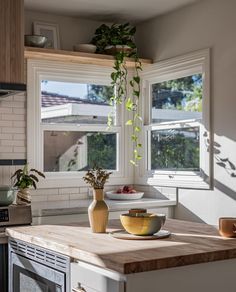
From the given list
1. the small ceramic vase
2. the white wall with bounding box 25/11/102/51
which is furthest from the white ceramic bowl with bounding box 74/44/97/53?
the small ceramic vase

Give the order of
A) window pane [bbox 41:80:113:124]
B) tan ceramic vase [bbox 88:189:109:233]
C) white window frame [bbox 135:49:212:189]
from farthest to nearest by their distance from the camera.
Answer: window pane [bbox 41:80:113:124] → white window frame [bbox 135:49:212:189] → tan ceramic vase [bbox 88:189:109:233]

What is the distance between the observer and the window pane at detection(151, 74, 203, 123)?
168 inches

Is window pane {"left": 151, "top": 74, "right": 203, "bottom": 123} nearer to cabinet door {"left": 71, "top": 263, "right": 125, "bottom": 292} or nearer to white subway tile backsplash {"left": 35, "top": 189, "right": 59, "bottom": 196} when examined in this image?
white subway tile backsplash {"left": 35, "top": 189, "right": 59, "bottom": 196}

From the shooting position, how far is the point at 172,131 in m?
4.56

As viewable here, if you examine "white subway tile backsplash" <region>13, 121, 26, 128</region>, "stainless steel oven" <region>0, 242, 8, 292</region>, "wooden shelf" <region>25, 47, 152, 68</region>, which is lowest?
"stainless steel oven" <region>0, 242, 8, 292</region>

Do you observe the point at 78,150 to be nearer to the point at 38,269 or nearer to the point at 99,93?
the point at 99,93

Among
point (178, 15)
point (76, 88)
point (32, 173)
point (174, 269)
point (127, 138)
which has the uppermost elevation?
point (178, 15)

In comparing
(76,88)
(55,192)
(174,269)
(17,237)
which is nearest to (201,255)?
(174,269)

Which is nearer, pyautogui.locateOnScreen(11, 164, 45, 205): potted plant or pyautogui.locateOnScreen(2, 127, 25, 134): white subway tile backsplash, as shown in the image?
pyautogui.locateOnScreen(11, 164, 45, 205): potted plant

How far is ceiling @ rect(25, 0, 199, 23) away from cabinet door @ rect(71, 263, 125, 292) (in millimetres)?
2561

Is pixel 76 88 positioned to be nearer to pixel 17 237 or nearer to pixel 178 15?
pixel 178 15

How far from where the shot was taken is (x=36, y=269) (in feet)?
8.64

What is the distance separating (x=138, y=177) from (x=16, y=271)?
7.13ft

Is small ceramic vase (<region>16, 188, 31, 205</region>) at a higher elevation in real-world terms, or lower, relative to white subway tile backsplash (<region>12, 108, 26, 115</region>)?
lower
